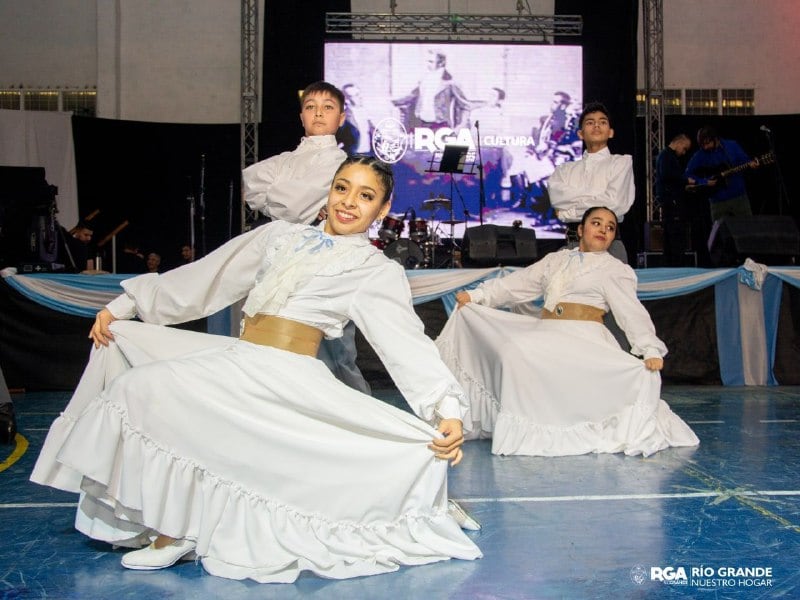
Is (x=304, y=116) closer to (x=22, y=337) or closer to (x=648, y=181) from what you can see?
(x=22, y=337)

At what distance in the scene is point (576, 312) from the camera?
4.96m

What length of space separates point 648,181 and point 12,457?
868 cm

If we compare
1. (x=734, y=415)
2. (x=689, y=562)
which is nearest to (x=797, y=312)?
(x=734, y=415)

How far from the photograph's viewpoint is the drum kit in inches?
362

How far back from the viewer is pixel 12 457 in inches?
171

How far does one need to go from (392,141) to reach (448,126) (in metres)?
0.77

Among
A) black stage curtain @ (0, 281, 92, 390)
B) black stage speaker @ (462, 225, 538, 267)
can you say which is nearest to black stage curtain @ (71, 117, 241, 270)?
black stage speaker @ (462, 225, 538, 267)

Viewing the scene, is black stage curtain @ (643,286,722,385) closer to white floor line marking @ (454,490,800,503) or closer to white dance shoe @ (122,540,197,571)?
white floor line marking @ (454,490,800,503)

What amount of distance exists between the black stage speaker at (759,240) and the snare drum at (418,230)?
11.3 ft

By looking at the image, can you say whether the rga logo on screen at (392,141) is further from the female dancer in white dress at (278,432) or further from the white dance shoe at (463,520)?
the white dance shoe at (463,520)

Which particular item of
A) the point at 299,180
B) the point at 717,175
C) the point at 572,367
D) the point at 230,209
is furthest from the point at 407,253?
the point at 299,180

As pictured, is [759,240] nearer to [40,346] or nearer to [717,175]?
[717,175]

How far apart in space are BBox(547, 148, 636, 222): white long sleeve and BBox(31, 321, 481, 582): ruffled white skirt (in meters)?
3.23

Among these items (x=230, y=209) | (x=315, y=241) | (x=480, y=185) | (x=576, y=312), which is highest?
(x=480, y=185)
